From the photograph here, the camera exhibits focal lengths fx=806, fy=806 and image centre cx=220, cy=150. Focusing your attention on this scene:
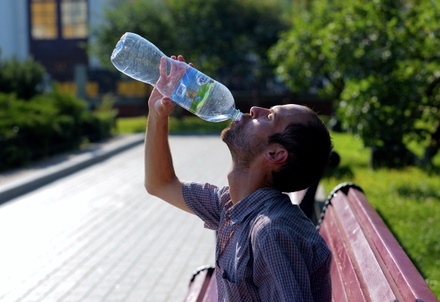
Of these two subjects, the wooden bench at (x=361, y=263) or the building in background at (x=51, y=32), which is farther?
the building in background at (x=51, y=32)

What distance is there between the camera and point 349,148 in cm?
2019

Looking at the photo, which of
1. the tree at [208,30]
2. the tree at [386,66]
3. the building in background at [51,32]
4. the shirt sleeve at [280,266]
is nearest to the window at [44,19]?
the building in background at [51,32]

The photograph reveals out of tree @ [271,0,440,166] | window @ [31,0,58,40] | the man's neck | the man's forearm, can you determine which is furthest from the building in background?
the man's neck

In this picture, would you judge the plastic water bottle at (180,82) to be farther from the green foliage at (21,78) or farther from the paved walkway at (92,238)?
the green foliage at (21,78)

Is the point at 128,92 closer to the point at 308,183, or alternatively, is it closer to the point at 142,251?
the point at 142,251

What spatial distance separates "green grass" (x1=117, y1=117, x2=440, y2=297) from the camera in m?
7.07

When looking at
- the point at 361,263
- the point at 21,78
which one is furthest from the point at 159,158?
the point at 21,78

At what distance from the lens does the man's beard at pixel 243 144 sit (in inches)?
107

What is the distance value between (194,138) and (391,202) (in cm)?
1540

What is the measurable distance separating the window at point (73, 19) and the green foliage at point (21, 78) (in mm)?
21981

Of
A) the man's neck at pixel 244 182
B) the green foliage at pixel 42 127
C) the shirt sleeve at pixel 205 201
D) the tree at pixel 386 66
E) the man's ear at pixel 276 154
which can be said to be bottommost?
the green foliage at pixel 42 127

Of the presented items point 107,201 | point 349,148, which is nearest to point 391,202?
point 107,201

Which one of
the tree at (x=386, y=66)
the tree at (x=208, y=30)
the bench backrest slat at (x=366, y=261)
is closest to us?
the bench backrest slat at (x=366, y=261)

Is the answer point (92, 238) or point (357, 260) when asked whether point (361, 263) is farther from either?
point (92, 238)
